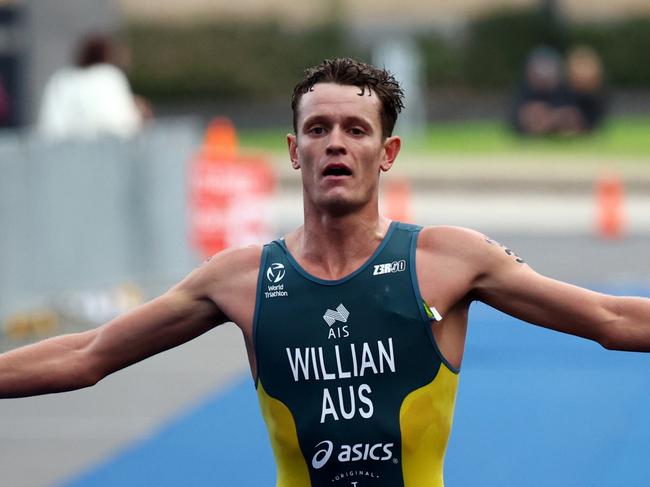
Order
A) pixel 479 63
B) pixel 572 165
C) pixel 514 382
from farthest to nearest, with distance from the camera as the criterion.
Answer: pixel 479 63 < pixel 572 165 < pixel 514 382

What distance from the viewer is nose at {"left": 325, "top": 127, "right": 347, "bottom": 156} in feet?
13.9

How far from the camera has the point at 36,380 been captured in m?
4.49

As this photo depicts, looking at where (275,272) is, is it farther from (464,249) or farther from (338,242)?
(464,249)

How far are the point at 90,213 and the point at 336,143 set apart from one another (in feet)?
31.6

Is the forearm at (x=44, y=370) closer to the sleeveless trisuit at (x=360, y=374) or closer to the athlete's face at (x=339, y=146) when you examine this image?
the sleeveless trisuit at (x=360, y=374)

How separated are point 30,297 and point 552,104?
85.6 ft

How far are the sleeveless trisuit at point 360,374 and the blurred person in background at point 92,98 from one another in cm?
986

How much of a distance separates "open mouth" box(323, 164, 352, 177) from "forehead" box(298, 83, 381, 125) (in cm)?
14

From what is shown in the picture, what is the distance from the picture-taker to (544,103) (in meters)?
37.6

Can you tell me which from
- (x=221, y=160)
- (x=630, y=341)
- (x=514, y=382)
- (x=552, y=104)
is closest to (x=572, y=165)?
(x=552, y=104)

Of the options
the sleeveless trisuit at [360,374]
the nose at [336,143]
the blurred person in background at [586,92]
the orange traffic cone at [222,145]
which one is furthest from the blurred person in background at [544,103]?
the nose at [336,143]

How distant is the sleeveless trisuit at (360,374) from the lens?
4367mm

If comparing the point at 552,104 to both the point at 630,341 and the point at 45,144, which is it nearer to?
the point at 45,144

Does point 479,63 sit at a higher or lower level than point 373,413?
higher
